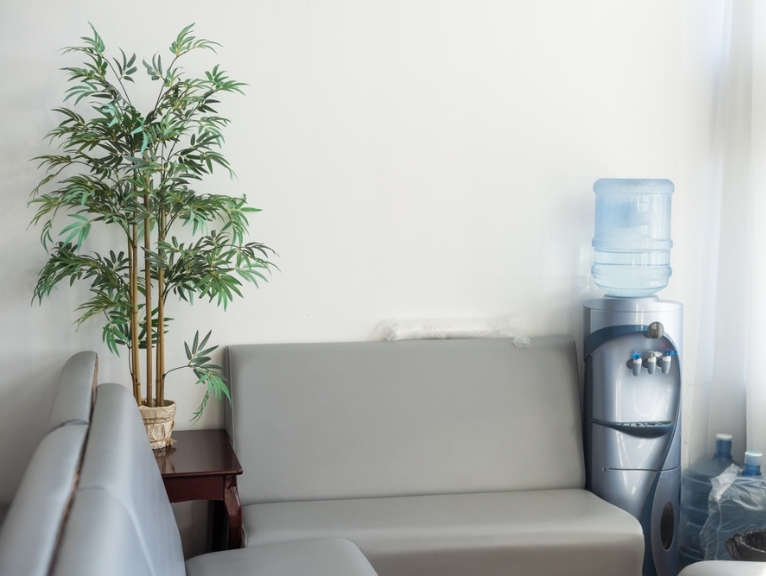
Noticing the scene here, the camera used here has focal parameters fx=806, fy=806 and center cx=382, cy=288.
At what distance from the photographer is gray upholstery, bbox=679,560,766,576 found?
6.35ft

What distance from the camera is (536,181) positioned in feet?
9.68

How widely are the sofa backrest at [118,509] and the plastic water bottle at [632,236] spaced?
177cm

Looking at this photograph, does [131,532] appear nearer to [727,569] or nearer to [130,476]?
[130,476]

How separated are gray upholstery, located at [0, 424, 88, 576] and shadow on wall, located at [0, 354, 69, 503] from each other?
1.35 m

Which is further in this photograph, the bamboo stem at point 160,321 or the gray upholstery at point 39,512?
the bamboo stem at point 160,321

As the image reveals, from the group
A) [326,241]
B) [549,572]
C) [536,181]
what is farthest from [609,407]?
[326,241]

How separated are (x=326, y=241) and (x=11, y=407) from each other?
1148 mm

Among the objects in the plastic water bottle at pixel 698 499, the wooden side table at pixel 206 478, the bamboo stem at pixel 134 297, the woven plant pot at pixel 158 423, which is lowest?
the plastic water bottle at pixel 698 499

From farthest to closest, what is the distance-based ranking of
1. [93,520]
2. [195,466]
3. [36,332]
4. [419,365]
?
[419,365] < [36,332] < [195,466] < [93,520]

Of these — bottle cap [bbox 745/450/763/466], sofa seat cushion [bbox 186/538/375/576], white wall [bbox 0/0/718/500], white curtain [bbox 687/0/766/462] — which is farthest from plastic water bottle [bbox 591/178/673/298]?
sofa seat cushion [bbox 186/538/375/576]

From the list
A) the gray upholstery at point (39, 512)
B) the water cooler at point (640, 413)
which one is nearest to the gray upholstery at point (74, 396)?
the gray upholstery at point (39, 512)

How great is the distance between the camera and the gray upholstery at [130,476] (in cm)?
124

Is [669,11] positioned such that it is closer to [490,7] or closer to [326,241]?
[490,7]

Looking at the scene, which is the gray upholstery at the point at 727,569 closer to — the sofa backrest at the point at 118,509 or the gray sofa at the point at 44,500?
the sofa backrest at the point at 118,509
